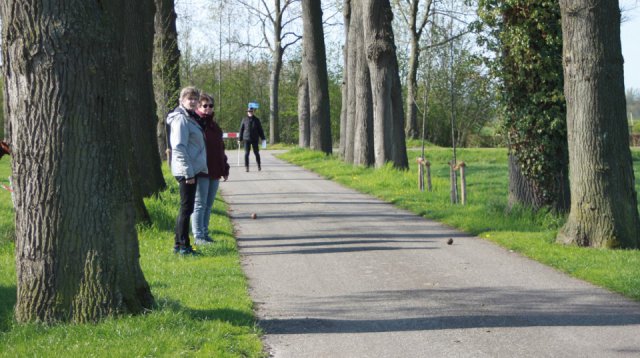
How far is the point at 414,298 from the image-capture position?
884cm

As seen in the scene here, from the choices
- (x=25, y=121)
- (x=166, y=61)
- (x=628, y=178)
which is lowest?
(x=628, y=178)

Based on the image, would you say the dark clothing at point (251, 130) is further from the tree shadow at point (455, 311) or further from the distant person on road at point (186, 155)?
the tree shadow at point (455, 311)

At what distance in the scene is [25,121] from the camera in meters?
7.19

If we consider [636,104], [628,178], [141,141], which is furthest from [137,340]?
[636,104]

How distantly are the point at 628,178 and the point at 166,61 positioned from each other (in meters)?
17.3

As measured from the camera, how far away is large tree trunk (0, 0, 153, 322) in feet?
23.4

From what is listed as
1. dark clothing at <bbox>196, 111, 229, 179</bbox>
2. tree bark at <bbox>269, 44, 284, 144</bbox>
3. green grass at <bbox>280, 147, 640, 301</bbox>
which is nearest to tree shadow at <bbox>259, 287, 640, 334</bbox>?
green grass at <bbox>280, 147, 640, 301</bbox>

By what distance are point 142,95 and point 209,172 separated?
19.9 feet

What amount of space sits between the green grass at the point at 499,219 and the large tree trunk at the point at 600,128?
1.32 feet

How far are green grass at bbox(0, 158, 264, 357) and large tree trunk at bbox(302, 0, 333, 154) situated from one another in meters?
23.2

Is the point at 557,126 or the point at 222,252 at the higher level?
the point at 557,126

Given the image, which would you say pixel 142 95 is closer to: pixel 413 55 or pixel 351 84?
pixel 351 84

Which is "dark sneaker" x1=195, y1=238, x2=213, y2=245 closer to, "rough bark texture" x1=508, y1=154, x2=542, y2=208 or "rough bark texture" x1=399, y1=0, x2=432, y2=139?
"rough bark texture" x1=508, y1=154, x2=542, y2=208

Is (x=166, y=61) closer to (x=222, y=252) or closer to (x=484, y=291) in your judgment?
(x=222, y=252)
